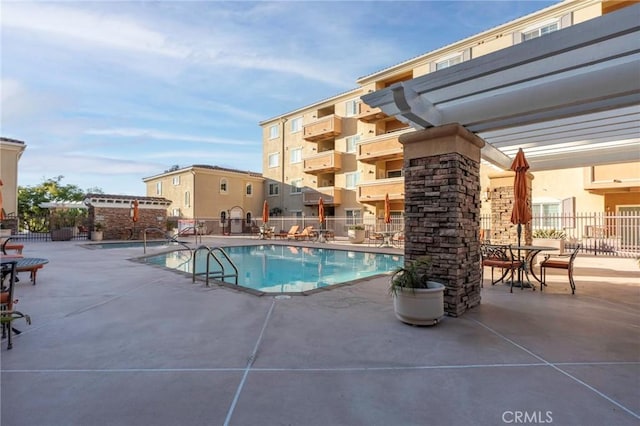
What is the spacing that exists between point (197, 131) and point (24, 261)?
24629 millimetres

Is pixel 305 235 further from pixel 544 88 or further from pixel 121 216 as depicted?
pixel 544 88

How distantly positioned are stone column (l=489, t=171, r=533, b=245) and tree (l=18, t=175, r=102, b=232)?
103 feet

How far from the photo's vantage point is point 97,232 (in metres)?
19.9

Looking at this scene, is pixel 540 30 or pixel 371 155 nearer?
pixel 540 30

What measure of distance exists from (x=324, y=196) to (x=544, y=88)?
22450mm

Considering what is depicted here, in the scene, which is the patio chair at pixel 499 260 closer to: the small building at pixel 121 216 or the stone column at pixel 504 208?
the stone column at pixel 504 208

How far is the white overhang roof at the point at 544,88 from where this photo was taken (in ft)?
10.7

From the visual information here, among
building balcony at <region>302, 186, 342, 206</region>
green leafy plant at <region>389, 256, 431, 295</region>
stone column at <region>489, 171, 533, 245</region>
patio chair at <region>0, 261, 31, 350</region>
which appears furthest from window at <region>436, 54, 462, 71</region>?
patio chair at <region>0, 261, 31, 350</region>

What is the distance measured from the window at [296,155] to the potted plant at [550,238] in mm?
20323

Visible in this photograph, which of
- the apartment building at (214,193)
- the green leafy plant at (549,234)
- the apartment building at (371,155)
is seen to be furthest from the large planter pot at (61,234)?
the green leafy plant at (549,234)

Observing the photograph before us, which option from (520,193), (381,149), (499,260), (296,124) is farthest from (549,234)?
(296,124)

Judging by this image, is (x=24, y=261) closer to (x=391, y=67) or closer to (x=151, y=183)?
(x=391, y=67)

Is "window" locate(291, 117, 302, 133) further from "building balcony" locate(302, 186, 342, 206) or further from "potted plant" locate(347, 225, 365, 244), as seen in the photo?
"potted plant" locate(347, 225, 365, 244)

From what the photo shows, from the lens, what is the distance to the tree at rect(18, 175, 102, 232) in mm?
28586
